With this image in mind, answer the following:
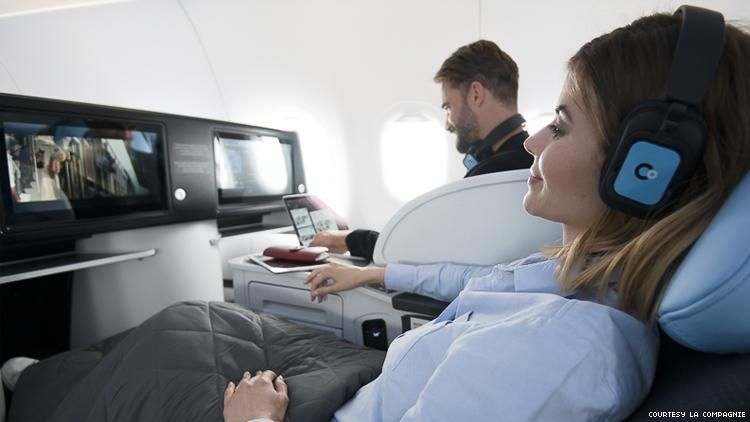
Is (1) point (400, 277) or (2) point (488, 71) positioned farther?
(2) point (488, 71)

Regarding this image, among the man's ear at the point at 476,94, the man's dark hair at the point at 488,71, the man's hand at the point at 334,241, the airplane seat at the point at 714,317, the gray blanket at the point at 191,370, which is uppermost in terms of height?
the man's dark hair at the point at 488,71

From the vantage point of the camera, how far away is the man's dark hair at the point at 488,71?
2016mm

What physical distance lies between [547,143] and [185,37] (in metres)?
3.78

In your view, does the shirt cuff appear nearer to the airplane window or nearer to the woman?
the woman

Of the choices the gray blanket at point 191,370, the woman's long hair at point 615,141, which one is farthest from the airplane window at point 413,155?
the woman's long hair at point 615,141

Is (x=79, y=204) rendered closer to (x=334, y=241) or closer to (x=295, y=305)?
(x=295, y=305)

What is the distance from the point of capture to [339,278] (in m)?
1.53

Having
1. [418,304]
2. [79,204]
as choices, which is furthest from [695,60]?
[79,204]

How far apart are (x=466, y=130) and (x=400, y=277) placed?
1.01 metres

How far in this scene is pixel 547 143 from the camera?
2.87 feet

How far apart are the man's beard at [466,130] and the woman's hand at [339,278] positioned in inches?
35.5

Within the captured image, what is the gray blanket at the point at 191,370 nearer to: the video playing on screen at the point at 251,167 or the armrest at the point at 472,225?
the armrest at the point at 472,225

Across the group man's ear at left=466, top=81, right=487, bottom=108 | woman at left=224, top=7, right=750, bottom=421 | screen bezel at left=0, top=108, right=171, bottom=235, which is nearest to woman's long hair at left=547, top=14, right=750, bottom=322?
woman at left=224, top=7, right=750, bottom=421

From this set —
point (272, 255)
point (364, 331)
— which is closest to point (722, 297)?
point (364, 331)
